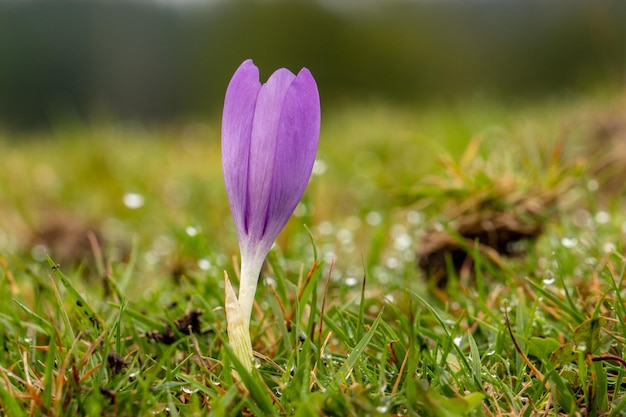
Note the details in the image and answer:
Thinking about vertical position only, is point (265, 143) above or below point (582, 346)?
above

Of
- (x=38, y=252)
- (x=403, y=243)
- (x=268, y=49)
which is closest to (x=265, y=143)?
(x=403, y=243)

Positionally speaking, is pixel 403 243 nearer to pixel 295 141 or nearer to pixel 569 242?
pixel 569 242

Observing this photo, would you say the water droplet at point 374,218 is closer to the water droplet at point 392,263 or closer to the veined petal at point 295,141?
the water droplet at point 392,263

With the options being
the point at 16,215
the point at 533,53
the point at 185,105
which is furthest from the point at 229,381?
the point at 185,105

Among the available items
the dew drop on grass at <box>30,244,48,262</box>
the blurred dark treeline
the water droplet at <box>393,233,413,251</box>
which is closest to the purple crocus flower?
the water droplet at <box>393,233,413,251</box>

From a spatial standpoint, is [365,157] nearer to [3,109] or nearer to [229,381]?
[229,381]

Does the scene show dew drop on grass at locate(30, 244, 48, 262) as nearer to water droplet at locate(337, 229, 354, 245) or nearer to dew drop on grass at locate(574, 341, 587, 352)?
water droplet at locate(337, 229, 354, 245)
